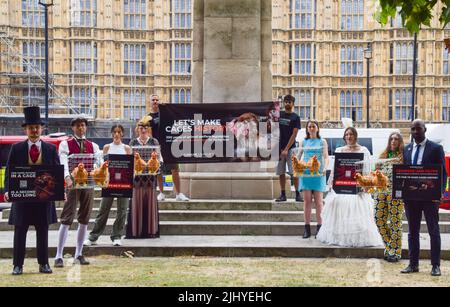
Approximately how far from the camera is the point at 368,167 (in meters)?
8.98

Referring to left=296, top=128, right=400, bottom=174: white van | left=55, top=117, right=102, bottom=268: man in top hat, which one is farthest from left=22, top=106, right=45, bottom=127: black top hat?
left=296, top=128, right=400, bottom=174: white van

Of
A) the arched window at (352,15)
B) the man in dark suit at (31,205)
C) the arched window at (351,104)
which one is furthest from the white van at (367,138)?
the man in dark suit at (31,205)

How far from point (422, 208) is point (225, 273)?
6.94 ft

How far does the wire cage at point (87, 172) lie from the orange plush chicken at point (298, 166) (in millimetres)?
2374

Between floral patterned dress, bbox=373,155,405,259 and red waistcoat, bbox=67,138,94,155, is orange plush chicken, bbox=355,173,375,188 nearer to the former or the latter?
floral patterned dress, bbox=373,155,405,259

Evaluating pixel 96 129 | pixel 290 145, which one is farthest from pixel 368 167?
pixel 96 129

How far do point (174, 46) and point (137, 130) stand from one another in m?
43.5

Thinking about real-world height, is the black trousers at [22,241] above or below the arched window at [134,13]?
below

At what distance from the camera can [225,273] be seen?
815cm

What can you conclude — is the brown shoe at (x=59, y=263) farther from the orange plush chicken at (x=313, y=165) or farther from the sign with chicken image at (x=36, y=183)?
the orange plush chicken at (x=313, y=165)

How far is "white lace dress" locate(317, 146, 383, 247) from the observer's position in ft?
30.9

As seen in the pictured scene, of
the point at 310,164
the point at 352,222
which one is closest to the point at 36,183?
the point at 310,164

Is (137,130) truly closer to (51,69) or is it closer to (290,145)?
(290,145)

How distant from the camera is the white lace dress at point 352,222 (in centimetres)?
942
